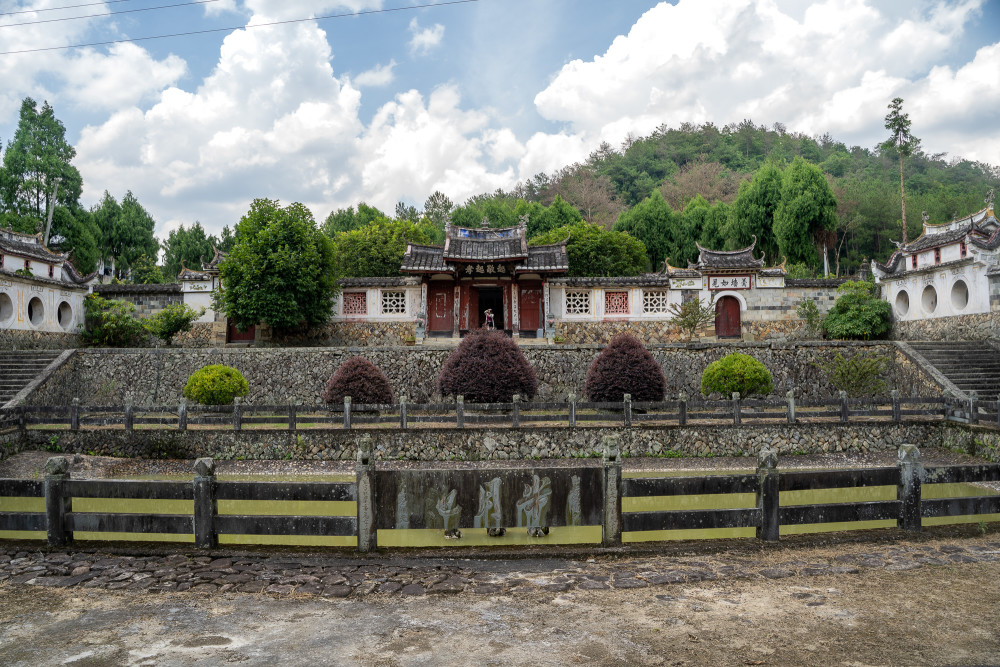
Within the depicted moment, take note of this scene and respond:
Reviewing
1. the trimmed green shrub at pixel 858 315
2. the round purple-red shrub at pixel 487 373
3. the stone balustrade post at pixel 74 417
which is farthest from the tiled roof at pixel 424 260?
the trimmed green shrub at pixel 858 315

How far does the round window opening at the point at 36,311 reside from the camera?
22.5 metres

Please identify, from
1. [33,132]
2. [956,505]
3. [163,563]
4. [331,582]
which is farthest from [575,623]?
[33,132]

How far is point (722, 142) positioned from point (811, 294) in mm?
48253

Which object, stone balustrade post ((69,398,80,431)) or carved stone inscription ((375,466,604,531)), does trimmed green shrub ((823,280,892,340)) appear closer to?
→ carved stone inscription ((375,466,604,531))

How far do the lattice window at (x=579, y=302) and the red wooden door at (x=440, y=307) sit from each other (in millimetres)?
4751

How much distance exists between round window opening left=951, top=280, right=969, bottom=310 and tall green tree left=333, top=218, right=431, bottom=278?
81.3 feet

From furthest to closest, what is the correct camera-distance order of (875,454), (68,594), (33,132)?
(33,132)
(875,454)
(68,594)

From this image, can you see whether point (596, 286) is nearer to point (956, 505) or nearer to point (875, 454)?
point (875, 454)

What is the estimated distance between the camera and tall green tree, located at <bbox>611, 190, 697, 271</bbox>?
3903 centimetres

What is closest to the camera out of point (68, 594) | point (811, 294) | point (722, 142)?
point (68, 594)

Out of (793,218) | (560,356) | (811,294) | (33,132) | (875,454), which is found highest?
(33,132)

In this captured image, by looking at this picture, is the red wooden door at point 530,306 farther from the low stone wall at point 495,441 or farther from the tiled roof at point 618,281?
the low stone wall at point 495,441

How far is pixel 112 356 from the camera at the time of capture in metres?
20.7

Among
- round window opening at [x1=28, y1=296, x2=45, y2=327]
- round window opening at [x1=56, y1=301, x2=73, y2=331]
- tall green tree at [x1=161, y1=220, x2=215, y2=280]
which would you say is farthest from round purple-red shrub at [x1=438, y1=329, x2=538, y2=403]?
tall green tree at [x1=161, y1=220, x2=215, y2=280]
